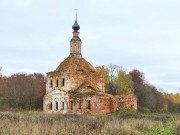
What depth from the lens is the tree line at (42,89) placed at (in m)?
49.2

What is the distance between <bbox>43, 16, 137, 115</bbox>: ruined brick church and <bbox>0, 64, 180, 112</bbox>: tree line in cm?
346

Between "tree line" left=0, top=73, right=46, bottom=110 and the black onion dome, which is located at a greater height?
the black onion dome

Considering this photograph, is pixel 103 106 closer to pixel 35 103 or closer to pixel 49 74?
pixel 49 74

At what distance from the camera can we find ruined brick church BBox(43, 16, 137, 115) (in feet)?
123

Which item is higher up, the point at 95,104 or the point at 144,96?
the point at 144,96

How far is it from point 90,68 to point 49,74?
15.9 ft

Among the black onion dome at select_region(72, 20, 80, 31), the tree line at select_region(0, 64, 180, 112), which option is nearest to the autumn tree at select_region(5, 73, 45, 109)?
the tree line at select_region(0, 64, 180, 112)

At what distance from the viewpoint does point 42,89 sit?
5828 cm

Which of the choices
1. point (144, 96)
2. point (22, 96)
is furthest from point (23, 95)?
point (144, 96)

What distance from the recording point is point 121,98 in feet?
129

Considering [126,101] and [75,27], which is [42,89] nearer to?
[75,27]

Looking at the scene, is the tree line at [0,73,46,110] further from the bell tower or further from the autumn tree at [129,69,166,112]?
the autumn tree at [129,69,166,112]

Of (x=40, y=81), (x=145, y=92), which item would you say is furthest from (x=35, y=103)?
(x=145, y=92)

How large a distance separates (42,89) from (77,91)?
19925mm
